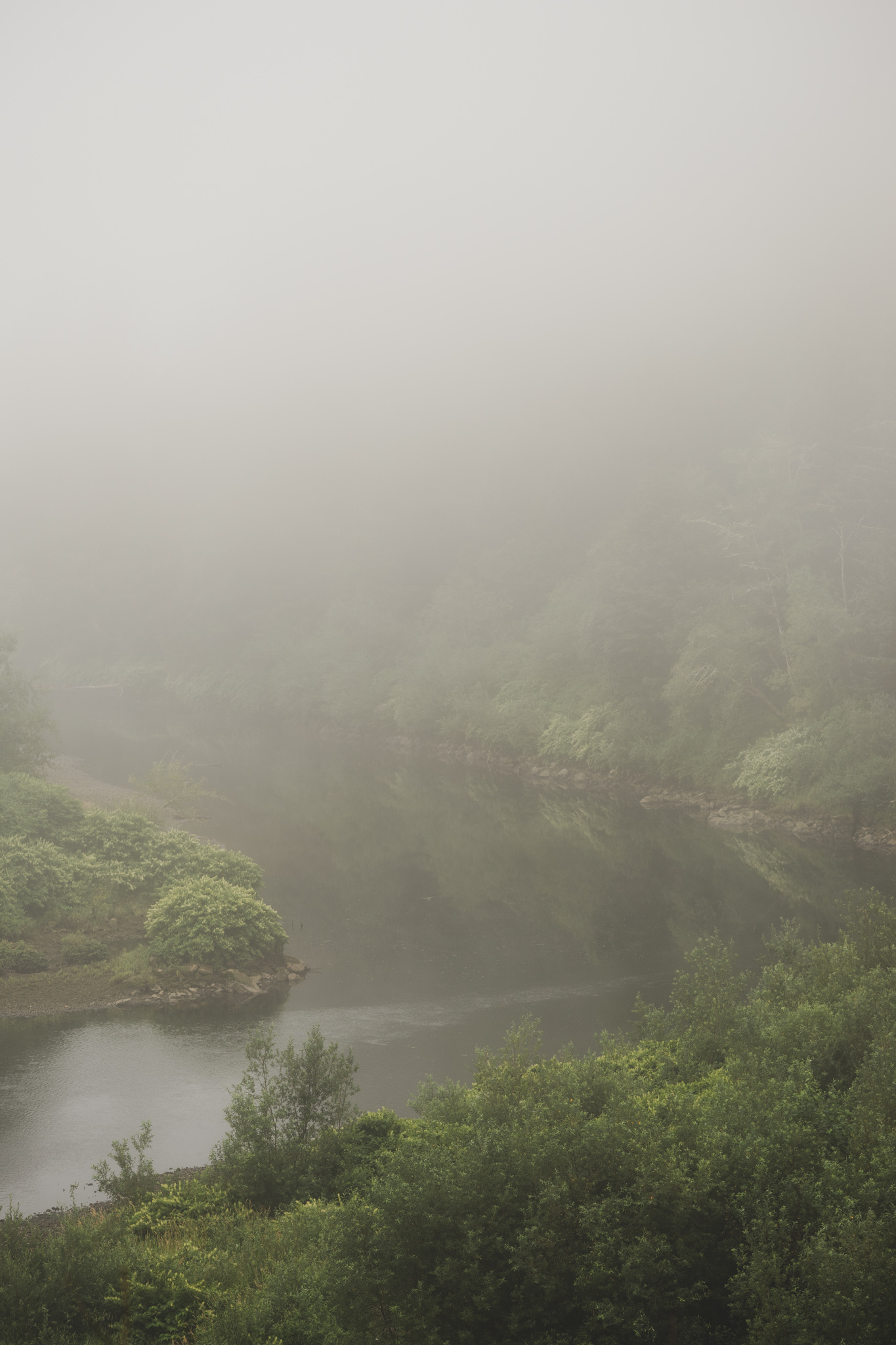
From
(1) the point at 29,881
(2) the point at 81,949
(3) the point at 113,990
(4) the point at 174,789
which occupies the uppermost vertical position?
(4) the point at 174,789

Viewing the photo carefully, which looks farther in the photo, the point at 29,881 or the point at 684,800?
the point at 684,800

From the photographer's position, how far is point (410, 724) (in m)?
76.3

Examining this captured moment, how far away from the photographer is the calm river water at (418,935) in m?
18.4

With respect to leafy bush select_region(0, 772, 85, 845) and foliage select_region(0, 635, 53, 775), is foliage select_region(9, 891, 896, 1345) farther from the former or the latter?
foliage select_region(0, 635, 53, 775)

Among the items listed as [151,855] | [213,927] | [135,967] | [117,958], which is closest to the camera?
[135,967]

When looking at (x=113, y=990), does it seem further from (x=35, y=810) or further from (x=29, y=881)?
(x=35, y=810)

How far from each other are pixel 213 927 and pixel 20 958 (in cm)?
533

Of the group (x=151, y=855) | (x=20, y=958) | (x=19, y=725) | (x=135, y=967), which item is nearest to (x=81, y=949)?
(x=20, y=958)

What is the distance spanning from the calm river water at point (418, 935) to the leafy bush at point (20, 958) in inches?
97.5

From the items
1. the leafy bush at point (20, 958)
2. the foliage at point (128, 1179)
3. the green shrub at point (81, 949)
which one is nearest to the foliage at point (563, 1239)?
the foliage at point (128, 1179)

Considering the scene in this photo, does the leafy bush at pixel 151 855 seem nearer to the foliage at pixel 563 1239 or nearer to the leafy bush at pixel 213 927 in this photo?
the leafy bush at pixel 213 927

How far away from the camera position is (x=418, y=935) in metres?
30.0

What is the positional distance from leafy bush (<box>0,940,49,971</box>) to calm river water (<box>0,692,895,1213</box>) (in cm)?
248

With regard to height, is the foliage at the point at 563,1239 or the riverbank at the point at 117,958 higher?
the riverbank at the point at 117,958
